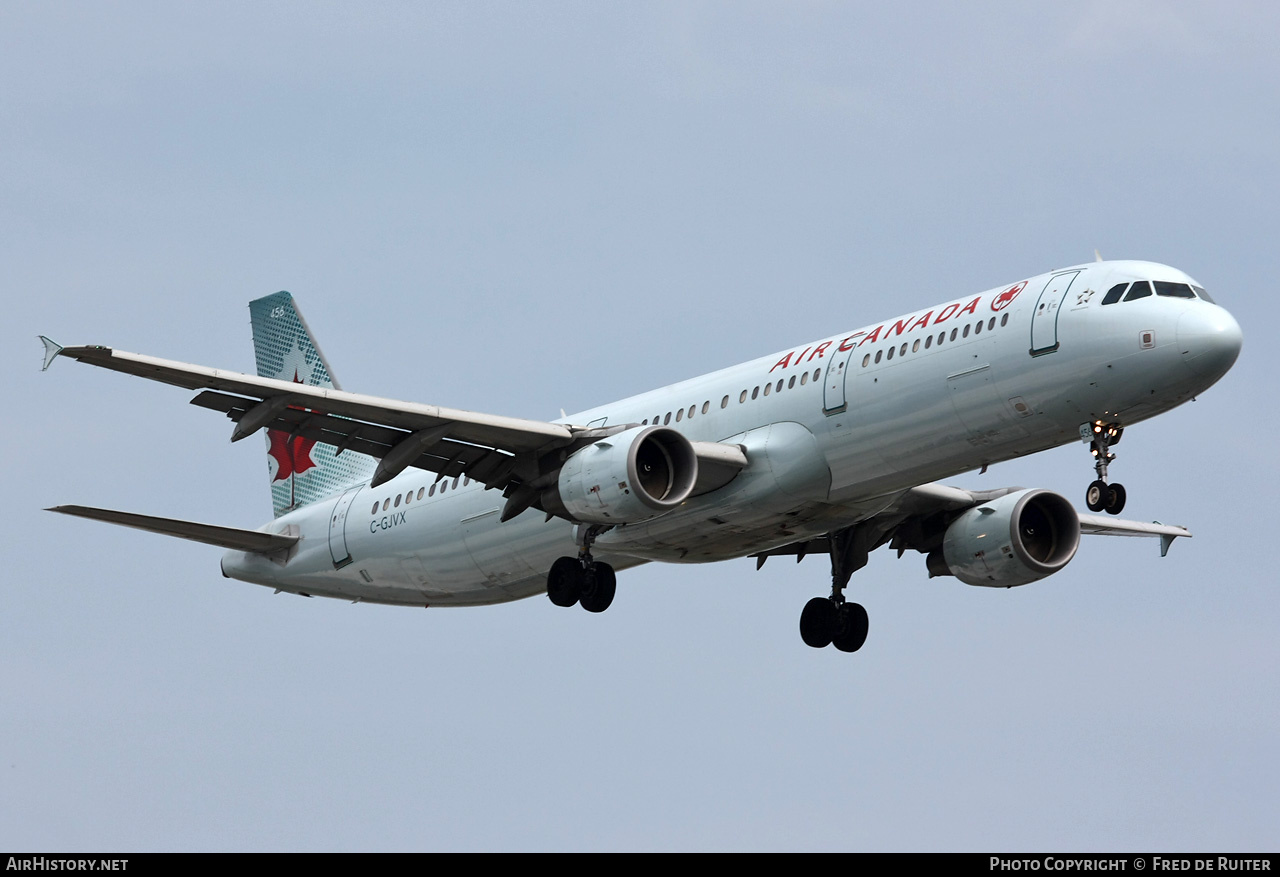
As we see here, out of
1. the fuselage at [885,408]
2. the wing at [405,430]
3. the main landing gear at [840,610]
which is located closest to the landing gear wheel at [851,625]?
the main landing gear at [840,610]

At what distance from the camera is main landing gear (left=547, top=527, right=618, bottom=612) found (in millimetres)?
38344

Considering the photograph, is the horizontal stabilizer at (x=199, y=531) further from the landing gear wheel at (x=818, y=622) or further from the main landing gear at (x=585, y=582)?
the landing gear wheel at (x=818, y=622)

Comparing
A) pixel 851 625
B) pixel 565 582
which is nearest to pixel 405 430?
→ pixel 565 582

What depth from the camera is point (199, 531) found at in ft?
139

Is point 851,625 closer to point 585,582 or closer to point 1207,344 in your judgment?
point 585,582

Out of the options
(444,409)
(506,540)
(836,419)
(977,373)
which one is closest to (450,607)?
(506,540)

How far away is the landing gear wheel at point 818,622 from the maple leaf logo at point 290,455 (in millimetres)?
12817

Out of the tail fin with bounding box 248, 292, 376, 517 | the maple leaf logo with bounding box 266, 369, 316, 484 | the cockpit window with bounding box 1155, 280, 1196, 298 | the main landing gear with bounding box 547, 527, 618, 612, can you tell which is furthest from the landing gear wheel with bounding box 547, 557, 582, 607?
the cockpit window with bounding box 1155, 280, 1196, 298

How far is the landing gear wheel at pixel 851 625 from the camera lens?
42781mm

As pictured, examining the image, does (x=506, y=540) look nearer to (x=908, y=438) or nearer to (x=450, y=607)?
(x=450, y=607)

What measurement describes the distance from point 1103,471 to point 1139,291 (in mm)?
3144

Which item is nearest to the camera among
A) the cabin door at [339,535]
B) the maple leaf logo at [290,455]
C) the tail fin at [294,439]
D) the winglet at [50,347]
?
the winglet at [50,347]

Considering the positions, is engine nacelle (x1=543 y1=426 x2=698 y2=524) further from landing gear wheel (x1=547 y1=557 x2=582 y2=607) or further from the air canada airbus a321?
landing gear wheel (x1=547 y1=557 x2=582 y2=607)

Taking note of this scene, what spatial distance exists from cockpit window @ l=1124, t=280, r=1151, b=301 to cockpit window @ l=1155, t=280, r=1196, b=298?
17 cm
